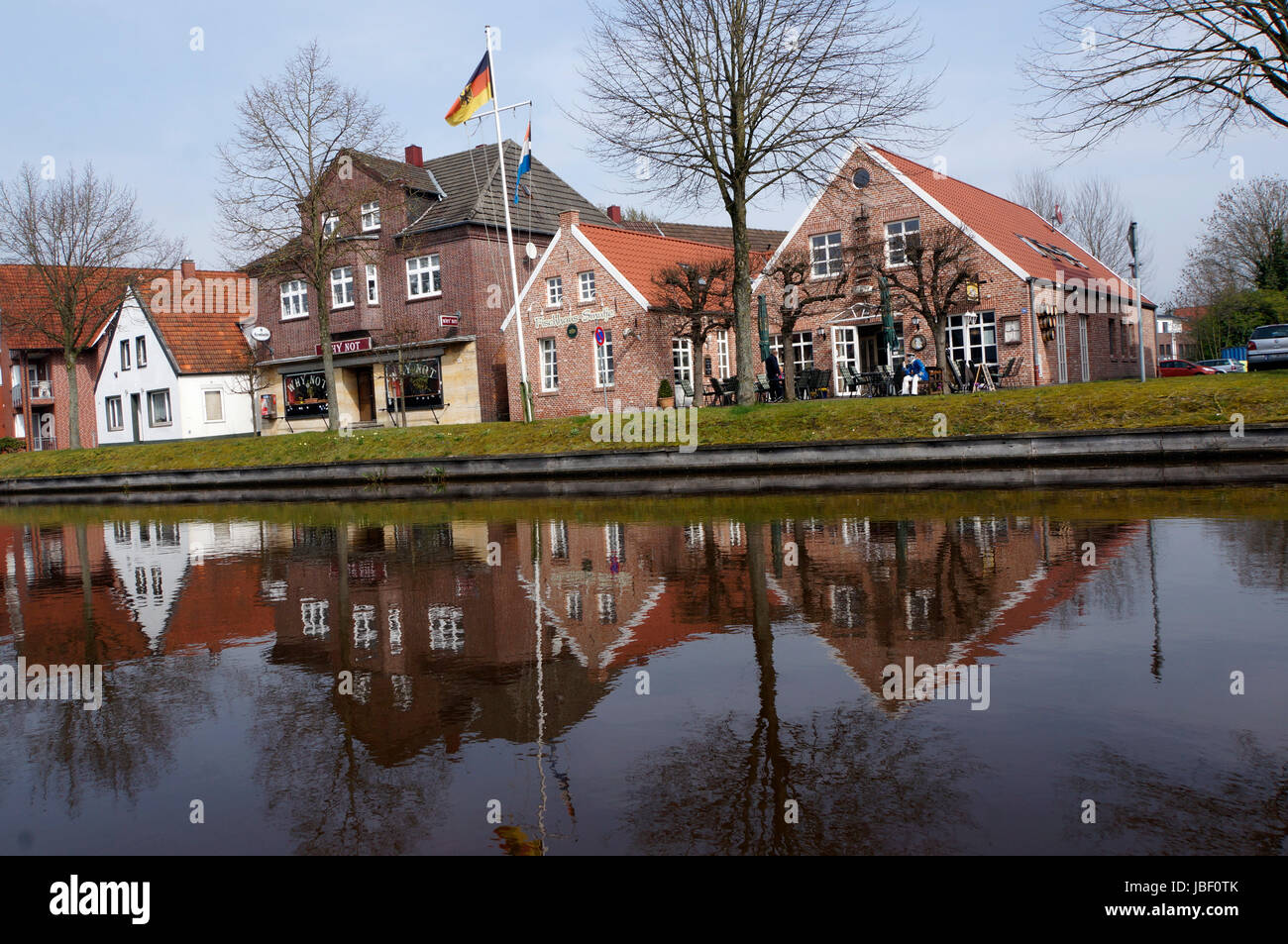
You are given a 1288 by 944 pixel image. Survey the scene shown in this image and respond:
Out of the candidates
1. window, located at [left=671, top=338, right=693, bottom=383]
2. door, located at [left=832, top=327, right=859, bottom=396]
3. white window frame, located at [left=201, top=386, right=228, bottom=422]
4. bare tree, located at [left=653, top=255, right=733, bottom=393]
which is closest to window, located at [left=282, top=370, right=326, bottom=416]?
white window frame, located at [left=201, top=386, right=228, bottom=422]

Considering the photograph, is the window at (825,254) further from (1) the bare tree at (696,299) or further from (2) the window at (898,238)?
(1) the bare tree at (696,299)

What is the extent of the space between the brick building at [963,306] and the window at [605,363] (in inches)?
222

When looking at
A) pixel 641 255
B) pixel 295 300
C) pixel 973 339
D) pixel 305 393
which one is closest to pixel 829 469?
pixel 973 339

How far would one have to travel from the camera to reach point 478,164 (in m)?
43.2

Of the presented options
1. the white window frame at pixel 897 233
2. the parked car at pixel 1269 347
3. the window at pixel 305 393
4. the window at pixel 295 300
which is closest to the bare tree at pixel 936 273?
the white window frame at pixel 897 233

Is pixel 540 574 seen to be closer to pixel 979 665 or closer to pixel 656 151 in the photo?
pixel 979 665

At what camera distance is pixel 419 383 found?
40.2 meters

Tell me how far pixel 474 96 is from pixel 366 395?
59.5 feet

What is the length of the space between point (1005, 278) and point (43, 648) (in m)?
30.3

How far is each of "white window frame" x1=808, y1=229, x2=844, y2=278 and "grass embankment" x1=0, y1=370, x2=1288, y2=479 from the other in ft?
41.1

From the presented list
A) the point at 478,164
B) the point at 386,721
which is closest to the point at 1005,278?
the point at 478,164

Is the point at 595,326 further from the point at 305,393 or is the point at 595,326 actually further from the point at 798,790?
the point at 798,790

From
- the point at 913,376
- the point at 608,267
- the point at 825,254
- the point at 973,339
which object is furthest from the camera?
the point at 608,267
